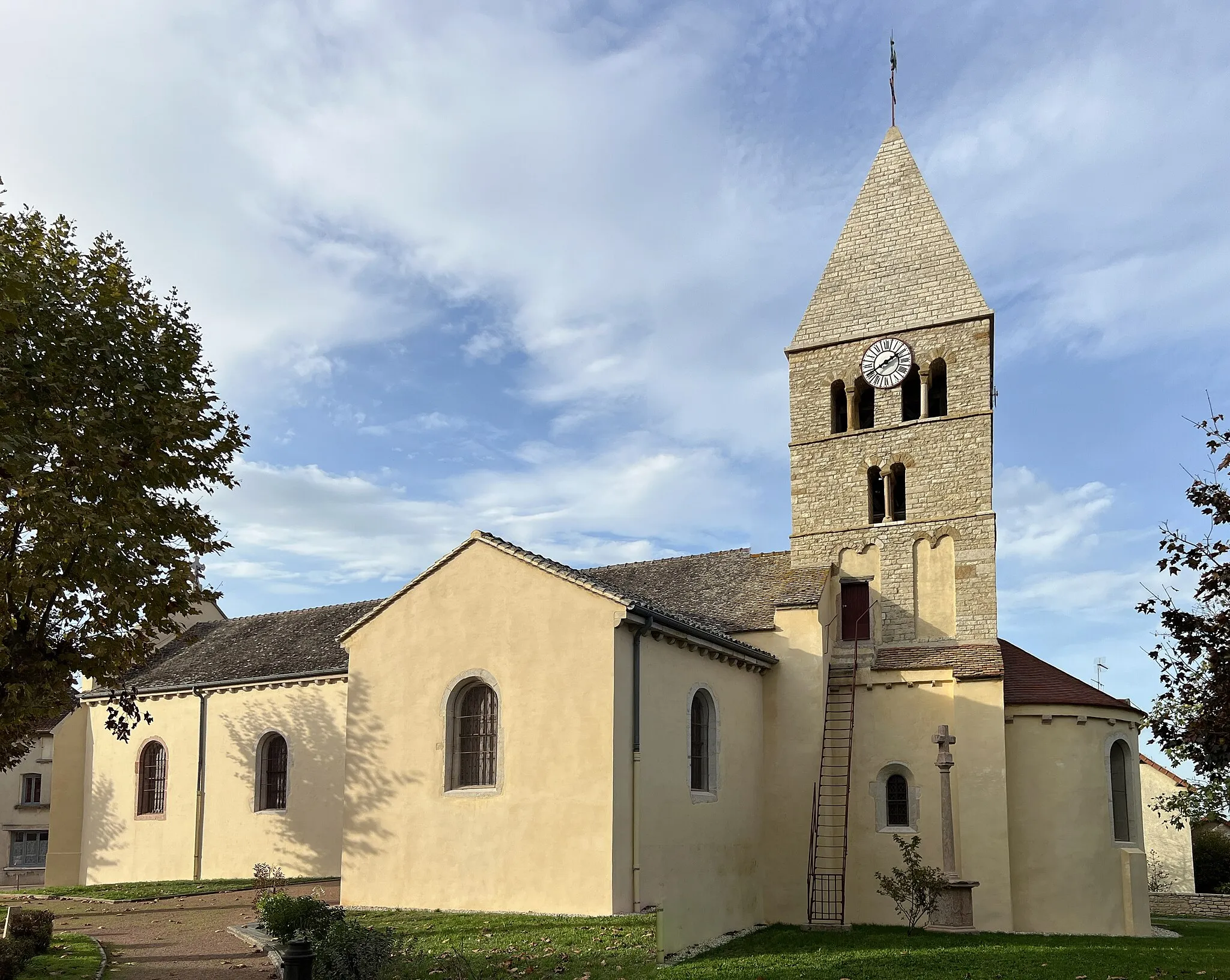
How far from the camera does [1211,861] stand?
3456 centimetres

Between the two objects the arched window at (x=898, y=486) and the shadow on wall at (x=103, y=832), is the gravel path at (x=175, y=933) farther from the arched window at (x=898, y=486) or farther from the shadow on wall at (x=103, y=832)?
the arched window at (x=898, y=486)

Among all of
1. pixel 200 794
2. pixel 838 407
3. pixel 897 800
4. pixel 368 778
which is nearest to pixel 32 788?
pixel 200 794

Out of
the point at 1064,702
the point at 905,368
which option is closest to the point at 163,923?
the point at 1064,702

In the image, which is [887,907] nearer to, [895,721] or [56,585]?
[895,721]

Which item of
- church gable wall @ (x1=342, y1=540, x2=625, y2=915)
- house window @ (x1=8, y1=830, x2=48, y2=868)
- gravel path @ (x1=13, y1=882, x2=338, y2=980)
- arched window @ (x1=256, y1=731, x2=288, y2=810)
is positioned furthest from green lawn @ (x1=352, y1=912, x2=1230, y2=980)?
house window @ (x1=8, y1=830, x2=48, y2=868)

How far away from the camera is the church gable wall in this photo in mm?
17391

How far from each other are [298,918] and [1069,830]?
15942 mm

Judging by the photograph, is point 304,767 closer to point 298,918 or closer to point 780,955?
point 298,918

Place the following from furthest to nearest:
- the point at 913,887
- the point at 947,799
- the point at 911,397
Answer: the point at 911,397 → the point at 947,799 → the point at 913,887

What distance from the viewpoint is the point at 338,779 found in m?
25.3

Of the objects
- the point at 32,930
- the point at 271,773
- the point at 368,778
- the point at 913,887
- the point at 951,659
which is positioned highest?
the point at 951,659

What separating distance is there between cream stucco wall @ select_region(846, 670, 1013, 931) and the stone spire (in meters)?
9.42

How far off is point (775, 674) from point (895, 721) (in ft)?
9.59

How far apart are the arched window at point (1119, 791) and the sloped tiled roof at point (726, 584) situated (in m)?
7.54
